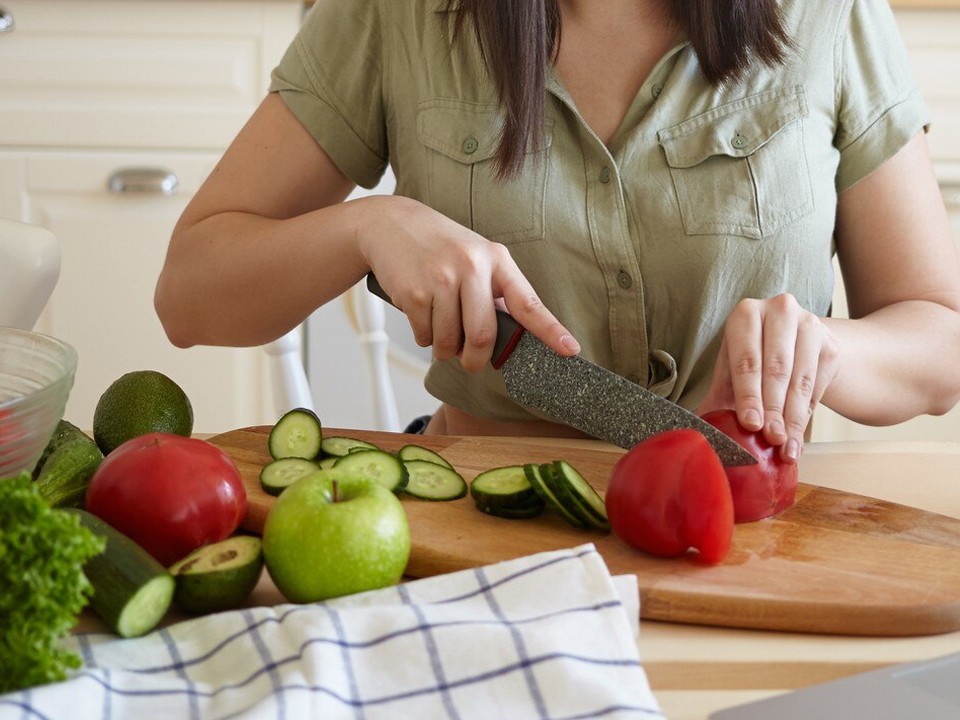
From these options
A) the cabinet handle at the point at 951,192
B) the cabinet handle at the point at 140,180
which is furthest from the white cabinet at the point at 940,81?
the cabinet handle at the point at 140,180

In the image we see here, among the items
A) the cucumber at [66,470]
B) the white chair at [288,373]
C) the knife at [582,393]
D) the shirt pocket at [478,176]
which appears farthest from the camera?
the white chair at [288,373]

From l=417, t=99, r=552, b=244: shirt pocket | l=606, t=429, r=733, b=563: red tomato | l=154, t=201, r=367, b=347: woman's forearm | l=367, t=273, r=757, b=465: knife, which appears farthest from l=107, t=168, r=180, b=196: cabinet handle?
l=606, t=429, r=733, b=563: red tomato

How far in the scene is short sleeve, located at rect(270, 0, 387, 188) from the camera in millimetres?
1319

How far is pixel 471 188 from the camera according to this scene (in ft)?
4.15

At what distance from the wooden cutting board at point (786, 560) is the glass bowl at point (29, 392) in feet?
0.55

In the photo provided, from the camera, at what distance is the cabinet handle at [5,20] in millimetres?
2250

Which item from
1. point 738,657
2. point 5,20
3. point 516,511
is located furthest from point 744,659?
point 5,20

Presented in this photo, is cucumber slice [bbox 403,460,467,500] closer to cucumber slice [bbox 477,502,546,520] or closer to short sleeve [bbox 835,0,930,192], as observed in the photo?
cucumber slice [bbox 477,502,546,520]

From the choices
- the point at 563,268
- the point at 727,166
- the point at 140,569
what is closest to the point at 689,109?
the point at 727,166

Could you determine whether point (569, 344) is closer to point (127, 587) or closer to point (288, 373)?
point (127, 587)

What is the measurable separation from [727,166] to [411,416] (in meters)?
1.40

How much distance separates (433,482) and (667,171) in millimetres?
451

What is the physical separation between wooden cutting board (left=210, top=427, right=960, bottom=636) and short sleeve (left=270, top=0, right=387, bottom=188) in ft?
1.45

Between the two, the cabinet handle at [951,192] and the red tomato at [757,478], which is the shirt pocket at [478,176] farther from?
the cabinet handle at [951,192]
